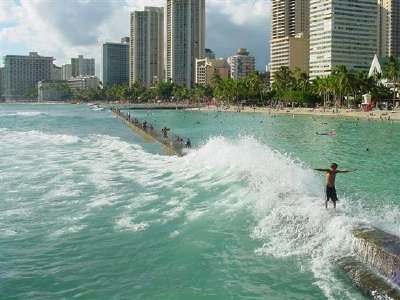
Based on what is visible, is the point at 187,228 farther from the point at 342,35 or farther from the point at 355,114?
the point at 342,35

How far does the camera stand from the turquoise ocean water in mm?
12523

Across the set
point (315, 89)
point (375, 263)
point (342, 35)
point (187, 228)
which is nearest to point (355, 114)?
point (315, 89)

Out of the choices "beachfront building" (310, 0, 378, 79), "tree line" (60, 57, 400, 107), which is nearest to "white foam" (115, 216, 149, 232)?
"tree line" (60, 57, 400, 107)

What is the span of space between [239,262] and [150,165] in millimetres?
19133

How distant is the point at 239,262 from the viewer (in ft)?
46.0

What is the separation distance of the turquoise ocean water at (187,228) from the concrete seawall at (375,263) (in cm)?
30

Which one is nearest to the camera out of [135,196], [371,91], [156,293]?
[156,293]

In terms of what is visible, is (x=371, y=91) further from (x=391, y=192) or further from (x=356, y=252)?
(x=356, y=252)

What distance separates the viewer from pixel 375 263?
12.6 meters

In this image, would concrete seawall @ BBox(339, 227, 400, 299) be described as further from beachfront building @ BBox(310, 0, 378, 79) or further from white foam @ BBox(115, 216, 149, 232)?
beachfront building @ BBox(310, 0, 378, 79)

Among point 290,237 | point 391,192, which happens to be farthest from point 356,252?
point 391,192

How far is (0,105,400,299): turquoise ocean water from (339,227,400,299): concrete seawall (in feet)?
0.99

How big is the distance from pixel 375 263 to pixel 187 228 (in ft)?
21.3

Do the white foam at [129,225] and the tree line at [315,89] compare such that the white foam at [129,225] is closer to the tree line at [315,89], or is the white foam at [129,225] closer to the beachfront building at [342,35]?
the tree line at [315,89]
